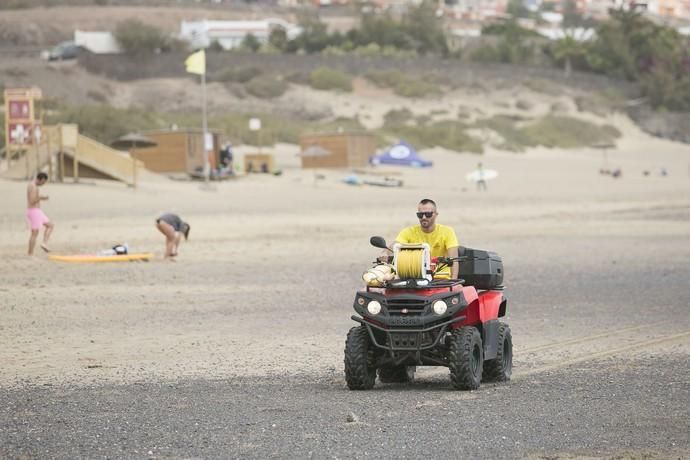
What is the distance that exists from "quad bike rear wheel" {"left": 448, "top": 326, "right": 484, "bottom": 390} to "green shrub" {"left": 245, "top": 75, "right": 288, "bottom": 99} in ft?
203

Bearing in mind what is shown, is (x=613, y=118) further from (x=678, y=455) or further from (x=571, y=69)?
(x=678, y=455)

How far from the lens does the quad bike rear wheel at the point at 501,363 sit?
11.4 metres

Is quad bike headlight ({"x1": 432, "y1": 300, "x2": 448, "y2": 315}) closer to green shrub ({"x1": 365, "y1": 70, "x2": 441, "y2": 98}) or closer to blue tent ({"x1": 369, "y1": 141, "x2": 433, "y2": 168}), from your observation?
blue tent ({"x1": 369, "y1": 141, "x2": 433, "y2": 168})

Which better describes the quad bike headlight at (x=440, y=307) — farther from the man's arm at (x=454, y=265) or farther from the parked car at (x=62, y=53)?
the parked car at (x=62, y=53)

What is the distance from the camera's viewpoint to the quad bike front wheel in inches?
421

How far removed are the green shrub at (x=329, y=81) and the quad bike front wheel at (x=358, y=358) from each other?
63331 mm

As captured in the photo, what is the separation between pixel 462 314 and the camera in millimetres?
10883

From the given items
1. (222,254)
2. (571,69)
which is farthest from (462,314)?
(571,69)

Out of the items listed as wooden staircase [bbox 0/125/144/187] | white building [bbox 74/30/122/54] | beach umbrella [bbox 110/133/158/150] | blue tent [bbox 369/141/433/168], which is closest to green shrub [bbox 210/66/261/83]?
white building [bbox 74/30/122/54]

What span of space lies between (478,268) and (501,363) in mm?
803

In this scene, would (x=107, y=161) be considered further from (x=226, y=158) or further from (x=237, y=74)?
(x=237, y=74)

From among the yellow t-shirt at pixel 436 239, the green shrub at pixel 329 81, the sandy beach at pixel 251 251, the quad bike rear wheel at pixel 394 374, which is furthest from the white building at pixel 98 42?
the yellow t-shirt at pixel 436 239

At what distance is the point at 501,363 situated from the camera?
11414 millimetres

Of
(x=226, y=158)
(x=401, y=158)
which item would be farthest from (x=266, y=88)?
(x=226, y=158)
